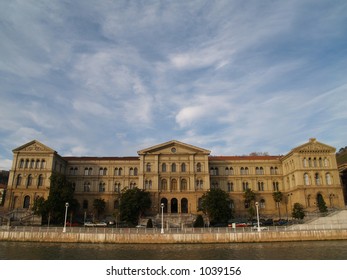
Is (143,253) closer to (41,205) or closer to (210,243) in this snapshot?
(210,243)

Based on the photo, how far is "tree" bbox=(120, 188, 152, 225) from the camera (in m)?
62.7

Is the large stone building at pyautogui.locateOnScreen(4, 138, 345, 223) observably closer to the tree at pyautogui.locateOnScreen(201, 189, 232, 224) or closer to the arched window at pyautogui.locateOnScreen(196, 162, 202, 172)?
the arched window at pyautogui.locateOnScreen(196, 162, 202, 172)

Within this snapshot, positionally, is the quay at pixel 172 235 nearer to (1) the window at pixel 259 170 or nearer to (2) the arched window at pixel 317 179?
(2) the arched window at pixel 317 179

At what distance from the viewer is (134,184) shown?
84.5m

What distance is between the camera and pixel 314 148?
7525cm

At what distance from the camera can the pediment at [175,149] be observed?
261 feet

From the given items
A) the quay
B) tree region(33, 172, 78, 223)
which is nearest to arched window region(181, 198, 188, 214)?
tree region(33, 172, 78, 223)

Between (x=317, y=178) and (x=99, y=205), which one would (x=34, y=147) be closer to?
(x=99, y=205)

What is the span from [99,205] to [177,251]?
44778 mm

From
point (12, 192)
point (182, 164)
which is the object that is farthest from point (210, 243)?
point (12, 192)

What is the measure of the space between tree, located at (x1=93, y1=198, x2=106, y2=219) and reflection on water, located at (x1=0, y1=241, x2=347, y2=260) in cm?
3330

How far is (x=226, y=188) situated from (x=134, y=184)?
82.0ft

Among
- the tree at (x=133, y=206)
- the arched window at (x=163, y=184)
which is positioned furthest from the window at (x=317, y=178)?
the tree at (x=133, y=206)
